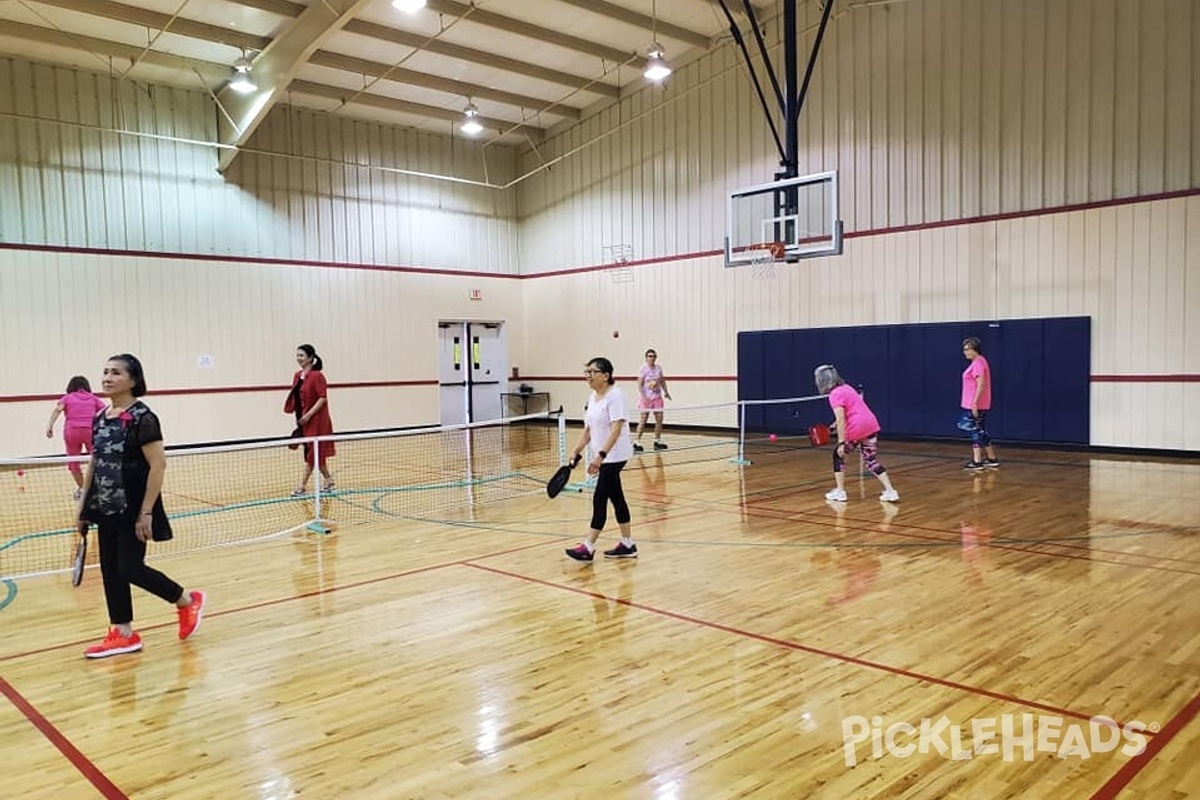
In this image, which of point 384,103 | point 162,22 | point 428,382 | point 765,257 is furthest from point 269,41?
point 765,257

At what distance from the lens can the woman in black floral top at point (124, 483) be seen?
15.8 feet

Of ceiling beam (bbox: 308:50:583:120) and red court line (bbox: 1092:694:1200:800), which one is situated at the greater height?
ceiling beam (bbox: 308:50:583:120)

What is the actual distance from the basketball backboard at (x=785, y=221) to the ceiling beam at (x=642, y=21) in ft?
11.7

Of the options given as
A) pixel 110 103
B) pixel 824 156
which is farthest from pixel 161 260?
pixel 824 156

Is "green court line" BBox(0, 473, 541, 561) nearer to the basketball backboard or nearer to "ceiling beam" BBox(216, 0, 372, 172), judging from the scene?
the basketball backboard

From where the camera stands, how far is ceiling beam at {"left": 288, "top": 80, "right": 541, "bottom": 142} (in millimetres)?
18944

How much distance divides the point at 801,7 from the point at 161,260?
14589mm

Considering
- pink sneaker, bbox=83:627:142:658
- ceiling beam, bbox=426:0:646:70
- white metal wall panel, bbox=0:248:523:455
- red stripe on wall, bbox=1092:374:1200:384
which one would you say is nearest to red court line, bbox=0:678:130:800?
pink sneaker, bbox=83:627:142:658

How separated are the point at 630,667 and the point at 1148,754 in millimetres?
2480

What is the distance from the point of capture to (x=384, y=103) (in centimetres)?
2006

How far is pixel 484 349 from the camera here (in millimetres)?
24062

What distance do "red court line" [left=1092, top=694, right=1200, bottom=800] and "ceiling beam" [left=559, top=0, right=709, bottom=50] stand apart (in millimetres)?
15252

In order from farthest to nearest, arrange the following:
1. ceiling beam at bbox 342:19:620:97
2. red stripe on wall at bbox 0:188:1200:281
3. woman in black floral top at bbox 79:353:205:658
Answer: ceiling beam at bbox 342:19:620:97
red stripe on wall at bbox 0:188:1200:281
woman in black floral top at bbox 79:353:205:658

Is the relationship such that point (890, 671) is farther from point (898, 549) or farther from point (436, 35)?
point (436, 35)
